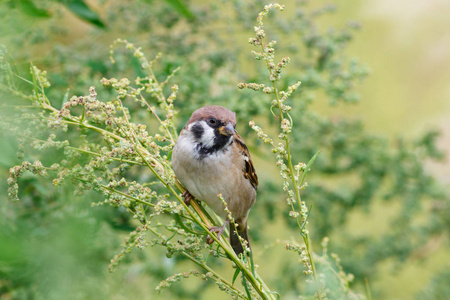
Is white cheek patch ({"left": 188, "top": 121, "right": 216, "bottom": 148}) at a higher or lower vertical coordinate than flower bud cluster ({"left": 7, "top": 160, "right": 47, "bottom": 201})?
higher

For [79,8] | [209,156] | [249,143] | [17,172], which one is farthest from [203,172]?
[17,172]

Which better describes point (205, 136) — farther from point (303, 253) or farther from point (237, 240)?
point (303, 253)

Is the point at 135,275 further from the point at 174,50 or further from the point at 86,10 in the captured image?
the point at 86,10

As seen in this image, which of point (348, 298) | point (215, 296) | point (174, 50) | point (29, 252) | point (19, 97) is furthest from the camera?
point (215, 296)

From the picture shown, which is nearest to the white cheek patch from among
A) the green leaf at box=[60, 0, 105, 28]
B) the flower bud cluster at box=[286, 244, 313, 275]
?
the green leaf at box=[60, 0, 105, 28]

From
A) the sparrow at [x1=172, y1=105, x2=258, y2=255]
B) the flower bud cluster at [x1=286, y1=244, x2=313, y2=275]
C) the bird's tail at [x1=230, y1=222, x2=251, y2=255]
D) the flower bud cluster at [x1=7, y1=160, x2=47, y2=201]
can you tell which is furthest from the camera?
the bird's tail at [x1=230, y1=222, x2=251, y2=255]

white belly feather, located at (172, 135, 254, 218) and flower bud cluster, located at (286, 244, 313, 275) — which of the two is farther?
white belly feather, located at (172, 135, 254, 218)

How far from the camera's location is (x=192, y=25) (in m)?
3.20

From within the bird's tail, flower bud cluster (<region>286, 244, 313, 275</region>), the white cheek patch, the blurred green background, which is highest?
the blurred green background

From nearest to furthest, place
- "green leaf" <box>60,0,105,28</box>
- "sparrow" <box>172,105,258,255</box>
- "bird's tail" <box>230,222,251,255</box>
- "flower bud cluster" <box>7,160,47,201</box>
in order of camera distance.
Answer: "flower bud cluster" <box>7,160,47,201</box> < "green leaf" <box>60,0,105,28</box> < "sparrow" <box>172,105,258,255</box> < "bird's tail" <box>230,222,251,255</box>

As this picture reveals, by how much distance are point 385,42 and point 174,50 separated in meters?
3.86

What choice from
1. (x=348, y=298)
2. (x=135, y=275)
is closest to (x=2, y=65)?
(x=348, y=298)

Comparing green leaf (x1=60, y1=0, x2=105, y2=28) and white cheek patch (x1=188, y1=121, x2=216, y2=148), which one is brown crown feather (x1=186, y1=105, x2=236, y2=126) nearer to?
white cheek patch (x1=188, y1=121, x2=216, y2=148)

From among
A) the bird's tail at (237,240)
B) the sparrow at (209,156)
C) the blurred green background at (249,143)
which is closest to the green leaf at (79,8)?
the blurred green background at (249,143)
